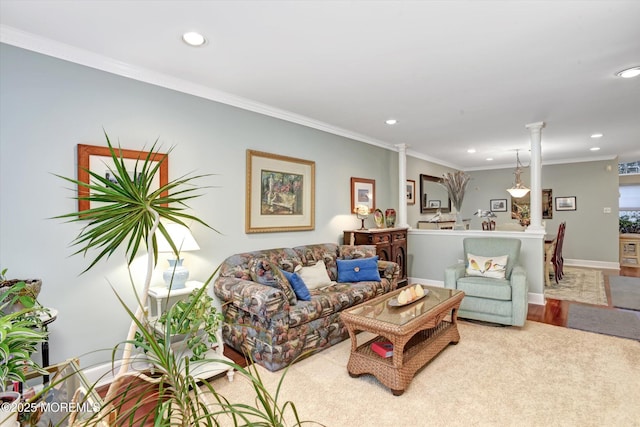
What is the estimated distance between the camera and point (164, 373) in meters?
0.82

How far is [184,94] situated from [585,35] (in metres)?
3.18

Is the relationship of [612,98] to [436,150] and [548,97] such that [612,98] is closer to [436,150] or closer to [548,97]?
[548,97]

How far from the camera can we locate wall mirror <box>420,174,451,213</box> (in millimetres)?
6965

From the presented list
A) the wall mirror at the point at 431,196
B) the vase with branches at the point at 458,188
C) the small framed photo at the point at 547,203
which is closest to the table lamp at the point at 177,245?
the vase with branches at the point at 458,188

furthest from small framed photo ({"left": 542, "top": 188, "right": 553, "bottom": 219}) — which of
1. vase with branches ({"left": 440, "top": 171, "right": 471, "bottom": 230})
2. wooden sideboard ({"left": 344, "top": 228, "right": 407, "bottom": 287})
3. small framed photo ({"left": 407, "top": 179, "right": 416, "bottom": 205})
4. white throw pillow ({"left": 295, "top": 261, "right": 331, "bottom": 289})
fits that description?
white throw pillow ({"left": 295, "top": 261, "right": 331, "bottom": 289})

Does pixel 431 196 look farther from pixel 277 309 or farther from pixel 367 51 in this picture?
pixel 277 309

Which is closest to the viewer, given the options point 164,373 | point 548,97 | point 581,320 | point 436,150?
point 164,373

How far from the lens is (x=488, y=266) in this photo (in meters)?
4.05

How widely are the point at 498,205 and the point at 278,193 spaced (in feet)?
22.0

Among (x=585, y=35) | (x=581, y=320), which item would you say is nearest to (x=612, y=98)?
(x=585, y=35)

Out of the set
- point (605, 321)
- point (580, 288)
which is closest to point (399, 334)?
point (605, 321)

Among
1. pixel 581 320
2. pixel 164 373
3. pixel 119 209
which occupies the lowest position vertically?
pixel 581 320

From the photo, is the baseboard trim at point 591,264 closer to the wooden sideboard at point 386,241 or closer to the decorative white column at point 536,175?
the decorative white column at point 536,175

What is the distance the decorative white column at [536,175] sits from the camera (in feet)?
14.9
